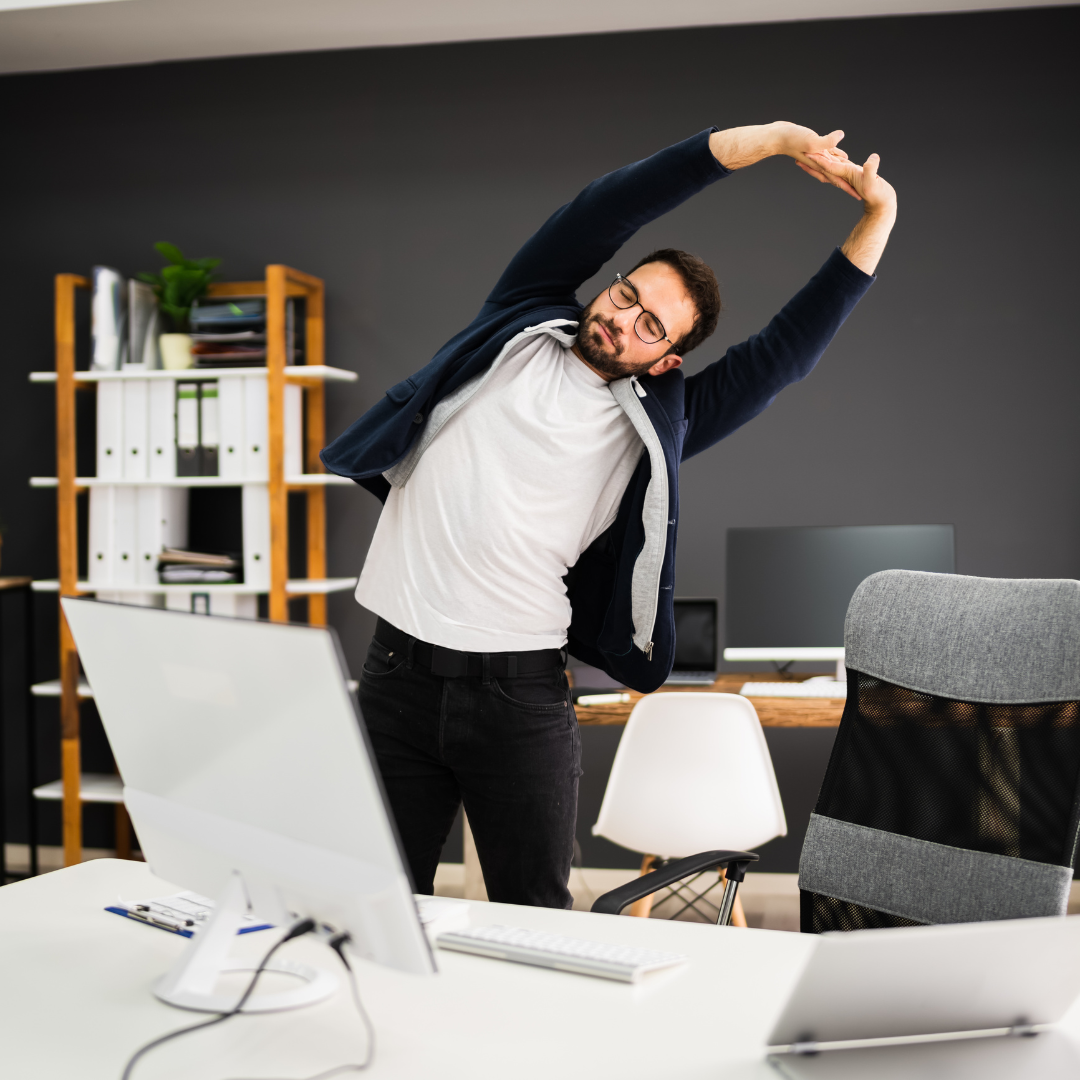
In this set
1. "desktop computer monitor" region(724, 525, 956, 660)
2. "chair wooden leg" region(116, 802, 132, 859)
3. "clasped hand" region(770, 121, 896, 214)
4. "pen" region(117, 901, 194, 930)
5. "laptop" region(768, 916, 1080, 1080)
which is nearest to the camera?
"laptop" region(768, 916, 1080, 1080)

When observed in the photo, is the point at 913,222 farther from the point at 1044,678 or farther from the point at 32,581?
the point at 32,581

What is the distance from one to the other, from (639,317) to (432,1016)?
1074 millimetres

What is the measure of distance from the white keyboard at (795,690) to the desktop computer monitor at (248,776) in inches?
83.3

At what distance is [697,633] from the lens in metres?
3.39

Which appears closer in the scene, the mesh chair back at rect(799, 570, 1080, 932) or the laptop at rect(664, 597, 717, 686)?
the mesh chair back at rect(799, 570, 1080, 932)

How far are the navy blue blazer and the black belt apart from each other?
18 centimetres

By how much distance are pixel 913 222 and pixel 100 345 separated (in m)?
2.83

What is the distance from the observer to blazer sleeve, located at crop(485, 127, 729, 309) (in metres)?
1.53

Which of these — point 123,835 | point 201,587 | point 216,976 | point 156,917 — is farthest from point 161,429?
point 216,976

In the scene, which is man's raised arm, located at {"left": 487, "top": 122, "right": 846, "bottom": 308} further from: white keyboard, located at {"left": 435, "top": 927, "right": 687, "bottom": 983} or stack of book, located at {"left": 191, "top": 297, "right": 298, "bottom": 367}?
stack of book, located at {"left": 191, "top": 297, "right": 298, "bottom": 367}

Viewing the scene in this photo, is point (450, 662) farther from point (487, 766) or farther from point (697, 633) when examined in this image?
point (697, 633)

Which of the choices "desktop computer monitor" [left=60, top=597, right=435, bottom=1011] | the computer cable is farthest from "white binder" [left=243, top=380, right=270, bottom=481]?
the computer cable

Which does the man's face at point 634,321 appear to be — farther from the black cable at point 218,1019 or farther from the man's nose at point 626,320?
the black cable at point 218,1019

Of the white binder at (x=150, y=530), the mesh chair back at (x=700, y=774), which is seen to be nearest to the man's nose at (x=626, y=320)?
the mesh chair back at (x=700, y=774)
